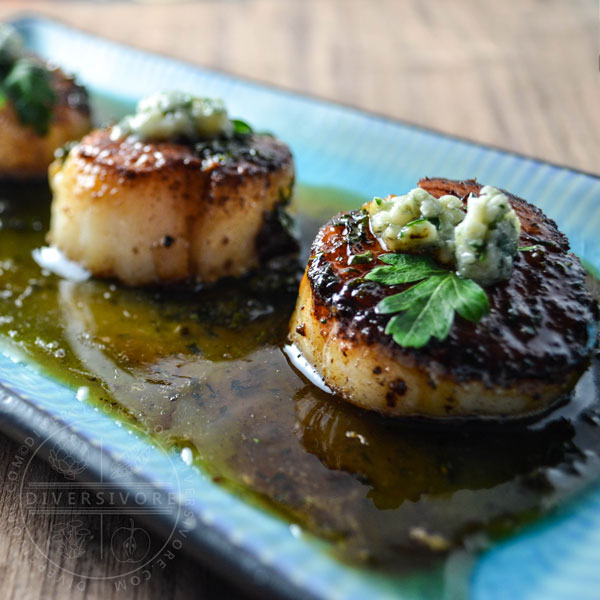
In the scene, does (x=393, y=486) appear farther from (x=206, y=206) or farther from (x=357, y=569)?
(x=206, y=206)

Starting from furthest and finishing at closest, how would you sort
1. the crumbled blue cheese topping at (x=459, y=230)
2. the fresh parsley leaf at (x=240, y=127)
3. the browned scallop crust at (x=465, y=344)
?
the fresh parsley leaf at (x=240, y=127)
the crumbled blue cheese topping at (x=459, y=230)
the browned scallop crust at (x=465, y=344)

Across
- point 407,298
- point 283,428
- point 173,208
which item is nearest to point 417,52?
point 173,208

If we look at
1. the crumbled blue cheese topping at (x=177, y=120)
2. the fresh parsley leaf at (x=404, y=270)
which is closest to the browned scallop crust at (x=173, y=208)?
the crumbled blue cheese topping at (x=177, y=120)

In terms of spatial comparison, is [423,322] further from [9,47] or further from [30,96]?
[9,47]

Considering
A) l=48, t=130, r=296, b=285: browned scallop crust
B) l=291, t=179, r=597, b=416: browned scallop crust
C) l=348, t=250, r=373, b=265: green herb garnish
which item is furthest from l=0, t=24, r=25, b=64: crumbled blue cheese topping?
l=348, t=250, r=373, b=265: green herb garnish

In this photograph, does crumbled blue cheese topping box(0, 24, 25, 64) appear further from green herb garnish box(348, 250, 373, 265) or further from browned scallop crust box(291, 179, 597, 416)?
green herb garnish box(348, 250, 373, 265)

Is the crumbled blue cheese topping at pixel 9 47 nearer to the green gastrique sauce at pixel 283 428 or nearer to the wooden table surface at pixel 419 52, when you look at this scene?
the wooden table surface at pixel 419 52
